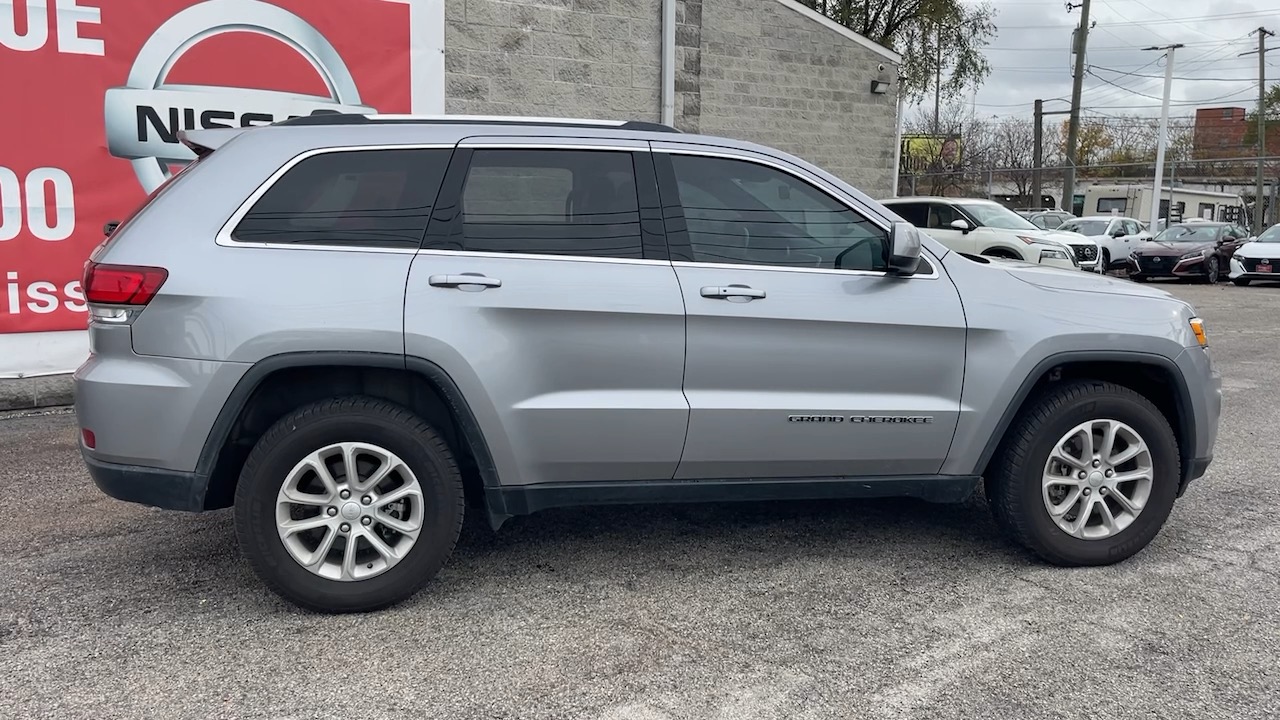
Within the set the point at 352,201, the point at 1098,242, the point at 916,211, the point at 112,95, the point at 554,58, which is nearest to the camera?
the point at 352,201

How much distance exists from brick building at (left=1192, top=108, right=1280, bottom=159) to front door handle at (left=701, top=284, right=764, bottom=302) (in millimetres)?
62350

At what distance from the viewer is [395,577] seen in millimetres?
3648

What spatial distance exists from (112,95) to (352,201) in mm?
4840

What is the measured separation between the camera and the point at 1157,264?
74.3 ft

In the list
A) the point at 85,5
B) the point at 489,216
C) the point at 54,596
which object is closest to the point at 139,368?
the point at 54,596

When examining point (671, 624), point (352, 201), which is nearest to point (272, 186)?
point (352, 201)

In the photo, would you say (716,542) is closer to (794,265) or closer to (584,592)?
(584,592)

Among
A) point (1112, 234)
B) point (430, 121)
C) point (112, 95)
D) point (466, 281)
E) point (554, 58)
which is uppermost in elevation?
point (554, 58)

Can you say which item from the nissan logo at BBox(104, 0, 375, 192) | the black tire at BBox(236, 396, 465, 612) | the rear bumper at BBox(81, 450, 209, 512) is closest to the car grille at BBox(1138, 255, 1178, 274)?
the nissan logo at BBox(104, 0, 375, 192)

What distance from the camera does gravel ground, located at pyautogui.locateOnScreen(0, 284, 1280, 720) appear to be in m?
3.08

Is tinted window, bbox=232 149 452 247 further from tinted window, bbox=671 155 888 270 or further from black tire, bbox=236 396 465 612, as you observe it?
tinted window, bbox=671 155 888 270

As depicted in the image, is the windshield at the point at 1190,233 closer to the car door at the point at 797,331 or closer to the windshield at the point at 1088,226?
the windshield at the point at 1088,226

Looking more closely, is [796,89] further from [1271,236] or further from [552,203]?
[1271,236]

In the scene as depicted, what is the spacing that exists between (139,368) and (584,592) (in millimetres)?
1820
